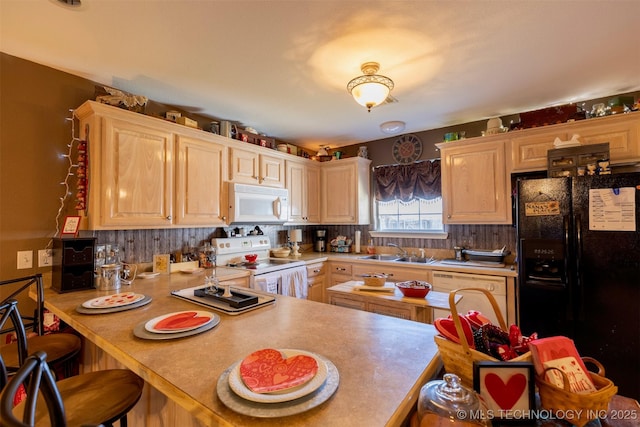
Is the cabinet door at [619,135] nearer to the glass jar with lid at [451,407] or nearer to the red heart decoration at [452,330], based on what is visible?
the red heart decoration at [452,330]

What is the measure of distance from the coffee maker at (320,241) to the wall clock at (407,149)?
151 cm

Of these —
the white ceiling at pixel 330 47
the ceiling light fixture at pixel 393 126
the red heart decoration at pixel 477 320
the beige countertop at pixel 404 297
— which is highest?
the white ceiling at pixel 330 47

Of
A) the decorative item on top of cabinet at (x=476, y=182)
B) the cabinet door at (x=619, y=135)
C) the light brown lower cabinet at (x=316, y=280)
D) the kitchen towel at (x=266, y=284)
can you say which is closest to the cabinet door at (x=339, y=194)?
the light brown lower cabinet at (x=316, y=280)

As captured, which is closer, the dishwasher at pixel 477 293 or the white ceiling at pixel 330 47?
the white ceiling at pixel 330 47

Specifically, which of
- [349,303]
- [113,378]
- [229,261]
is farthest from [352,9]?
[229,261]

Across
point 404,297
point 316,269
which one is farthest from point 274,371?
point 316,269

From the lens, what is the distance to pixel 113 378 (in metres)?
1.16

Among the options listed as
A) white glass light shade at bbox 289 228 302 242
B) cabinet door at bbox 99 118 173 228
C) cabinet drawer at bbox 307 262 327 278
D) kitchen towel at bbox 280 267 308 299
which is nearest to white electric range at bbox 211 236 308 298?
kitchen towel at bbox 280 267 308 299

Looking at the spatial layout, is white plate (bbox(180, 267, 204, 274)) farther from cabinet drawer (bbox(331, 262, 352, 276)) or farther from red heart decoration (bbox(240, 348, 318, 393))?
red heart decoration (bbox(240, 348, 318, 393))

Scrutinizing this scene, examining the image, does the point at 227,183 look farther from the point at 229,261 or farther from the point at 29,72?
the point at 29,72

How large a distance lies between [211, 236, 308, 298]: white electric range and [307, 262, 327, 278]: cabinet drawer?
11cm

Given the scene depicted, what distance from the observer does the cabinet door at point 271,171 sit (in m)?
3.23

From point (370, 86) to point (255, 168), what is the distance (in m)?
1.65

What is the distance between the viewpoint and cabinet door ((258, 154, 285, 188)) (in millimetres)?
3230
